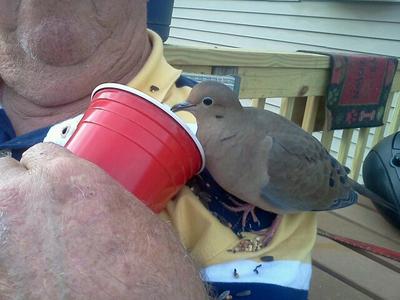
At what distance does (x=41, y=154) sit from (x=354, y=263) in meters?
1.29

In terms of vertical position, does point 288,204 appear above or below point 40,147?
below

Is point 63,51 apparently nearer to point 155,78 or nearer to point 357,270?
point 155,78

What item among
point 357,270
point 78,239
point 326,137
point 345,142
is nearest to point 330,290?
point 357,270

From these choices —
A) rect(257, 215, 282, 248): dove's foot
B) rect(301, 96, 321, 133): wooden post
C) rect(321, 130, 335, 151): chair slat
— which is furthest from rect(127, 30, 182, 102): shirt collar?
rect(321, 130, 335, 151): chair slat

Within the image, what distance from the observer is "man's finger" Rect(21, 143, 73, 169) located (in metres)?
0.54

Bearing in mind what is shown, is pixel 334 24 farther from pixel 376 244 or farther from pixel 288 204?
pixel 288 204

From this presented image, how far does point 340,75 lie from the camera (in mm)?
2312

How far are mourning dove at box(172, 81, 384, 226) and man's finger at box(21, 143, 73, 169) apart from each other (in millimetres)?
448

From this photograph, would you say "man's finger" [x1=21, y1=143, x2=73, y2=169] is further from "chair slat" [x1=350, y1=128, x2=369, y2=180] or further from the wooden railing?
"chair slat" [x1=350, y1=128, x2=369, y2=180]

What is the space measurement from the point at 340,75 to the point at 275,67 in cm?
46

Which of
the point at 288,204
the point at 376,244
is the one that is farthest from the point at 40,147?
the point at 376,244

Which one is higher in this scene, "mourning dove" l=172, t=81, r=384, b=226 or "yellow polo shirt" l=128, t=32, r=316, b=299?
"mourning dove" l=172, t=81, r=384, b=226

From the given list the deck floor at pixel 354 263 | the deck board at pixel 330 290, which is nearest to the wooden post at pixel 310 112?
the deck floor at pixel 354 263

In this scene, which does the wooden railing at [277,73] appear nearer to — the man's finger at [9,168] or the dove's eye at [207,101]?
the dove's eye at [207,101]
